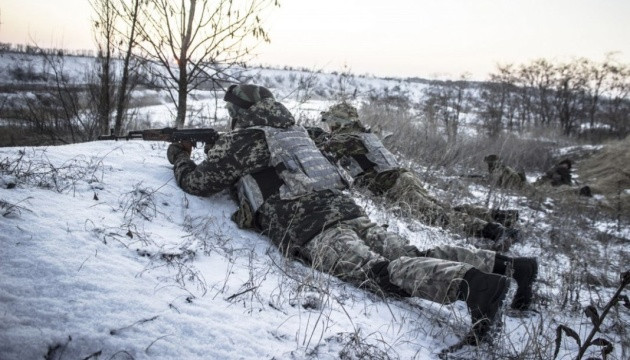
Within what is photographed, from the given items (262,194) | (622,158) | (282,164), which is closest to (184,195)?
(262,194)

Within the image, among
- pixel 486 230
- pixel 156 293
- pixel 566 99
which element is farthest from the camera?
pixel 566 99

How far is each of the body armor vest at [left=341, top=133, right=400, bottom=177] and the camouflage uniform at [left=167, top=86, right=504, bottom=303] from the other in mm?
1388

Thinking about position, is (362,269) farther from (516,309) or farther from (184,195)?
(184,195)

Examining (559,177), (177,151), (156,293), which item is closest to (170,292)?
(156,293)

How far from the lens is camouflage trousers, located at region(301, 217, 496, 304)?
5.64 feet

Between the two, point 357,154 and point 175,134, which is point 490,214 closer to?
point 357,154

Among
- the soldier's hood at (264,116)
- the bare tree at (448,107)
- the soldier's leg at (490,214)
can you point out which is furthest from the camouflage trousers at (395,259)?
the bare tree at (448,107)

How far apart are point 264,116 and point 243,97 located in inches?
10.0

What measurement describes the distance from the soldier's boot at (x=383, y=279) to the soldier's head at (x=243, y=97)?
1.59 m

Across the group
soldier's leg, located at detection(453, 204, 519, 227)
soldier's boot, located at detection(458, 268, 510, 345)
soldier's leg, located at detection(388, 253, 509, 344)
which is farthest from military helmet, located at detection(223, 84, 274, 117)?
soldier's leg, located at detection(453, 204, 519, 227)

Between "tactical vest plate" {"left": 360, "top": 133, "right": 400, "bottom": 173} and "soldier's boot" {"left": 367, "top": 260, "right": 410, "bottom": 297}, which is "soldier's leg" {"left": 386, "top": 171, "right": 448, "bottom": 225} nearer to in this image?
"tactical vest plate" {"left": 360, "top": 133, "right": 400, "bottom": 173}

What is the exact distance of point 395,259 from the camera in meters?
2.09

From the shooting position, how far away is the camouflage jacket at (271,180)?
231cm

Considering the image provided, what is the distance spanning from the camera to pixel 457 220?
350 centimetres
